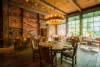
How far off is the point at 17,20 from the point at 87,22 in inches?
253

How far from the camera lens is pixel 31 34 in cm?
710

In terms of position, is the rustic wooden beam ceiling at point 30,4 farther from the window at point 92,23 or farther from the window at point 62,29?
the window at point 92,23

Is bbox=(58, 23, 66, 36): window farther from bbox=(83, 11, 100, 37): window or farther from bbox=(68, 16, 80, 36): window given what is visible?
bbox=(83, 11, 100, 37): window

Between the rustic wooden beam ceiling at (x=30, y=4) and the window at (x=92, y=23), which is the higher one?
the rustic wooden beam ceiling at (x=30, y=4)

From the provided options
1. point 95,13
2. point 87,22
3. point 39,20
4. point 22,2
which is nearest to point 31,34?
point 39,20

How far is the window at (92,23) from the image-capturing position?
734cm

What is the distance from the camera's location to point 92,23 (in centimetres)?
768

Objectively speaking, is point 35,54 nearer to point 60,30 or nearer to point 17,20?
point 17,20

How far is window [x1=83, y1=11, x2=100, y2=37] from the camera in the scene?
24.1 feet

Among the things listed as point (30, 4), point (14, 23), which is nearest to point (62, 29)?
point (30, 4)

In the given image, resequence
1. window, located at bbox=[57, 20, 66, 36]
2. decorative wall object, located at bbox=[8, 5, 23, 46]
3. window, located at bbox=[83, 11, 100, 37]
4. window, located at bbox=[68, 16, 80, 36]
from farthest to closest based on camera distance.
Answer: window, located at bbox=[57, 20, 66, 36]
window, located at bbox=[68, 16, 80, 36]
window, located at bbox=[83, 11, 100, 37]
decorative wall object, located at bbox=[8, 5, 23, 46]

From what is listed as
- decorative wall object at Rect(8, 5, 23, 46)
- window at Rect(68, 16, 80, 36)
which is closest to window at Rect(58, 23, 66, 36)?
window at Rect(68, 16, 80, 36)

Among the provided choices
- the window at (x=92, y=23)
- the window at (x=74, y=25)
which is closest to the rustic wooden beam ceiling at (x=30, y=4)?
the window at (x=74, y=25)

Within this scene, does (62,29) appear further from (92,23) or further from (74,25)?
(92,23)
